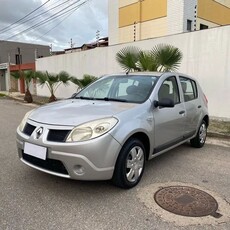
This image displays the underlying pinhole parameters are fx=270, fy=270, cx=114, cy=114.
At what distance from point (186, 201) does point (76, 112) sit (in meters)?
1.78

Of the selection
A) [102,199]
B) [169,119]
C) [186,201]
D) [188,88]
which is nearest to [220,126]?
[188,88]

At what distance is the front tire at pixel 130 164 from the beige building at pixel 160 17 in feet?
46.6

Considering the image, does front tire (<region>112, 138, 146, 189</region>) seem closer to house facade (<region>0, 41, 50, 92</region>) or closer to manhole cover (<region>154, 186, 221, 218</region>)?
manhole cover (<region>154, 186, 221, 218</region>)

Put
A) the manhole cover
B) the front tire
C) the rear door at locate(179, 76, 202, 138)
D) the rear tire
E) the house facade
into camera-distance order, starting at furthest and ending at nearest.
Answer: the house facade < the rear tire < the rear door at locate(179, 76, 202, 138) < the front tire < the manhole cover

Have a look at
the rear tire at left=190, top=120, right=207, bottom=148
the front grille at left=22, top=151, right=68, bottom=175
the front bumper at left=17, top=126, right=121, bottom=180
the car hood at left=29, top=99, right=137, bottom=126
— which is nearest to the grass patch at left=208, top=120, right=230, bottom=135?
the rear tire at left=190, top=120, right=207, bottom=148

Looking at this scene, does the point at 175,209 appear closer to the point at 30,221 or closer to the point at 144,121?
the point at 144,121

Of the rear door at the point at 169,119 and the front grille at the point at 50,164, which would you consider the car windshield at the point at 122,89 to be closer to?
the rear door at the point at 169,119

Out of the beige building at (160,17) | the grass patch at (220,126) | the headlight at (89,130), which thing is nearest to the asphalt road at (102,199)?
the headlight at (89,130)

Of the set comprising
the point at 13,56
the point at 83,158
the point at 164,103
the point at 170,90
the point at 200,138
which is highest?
the point at 13,56

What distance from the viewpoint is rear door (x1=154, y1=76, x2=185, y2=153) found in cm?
409

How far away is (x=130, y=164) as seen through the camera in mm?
3586

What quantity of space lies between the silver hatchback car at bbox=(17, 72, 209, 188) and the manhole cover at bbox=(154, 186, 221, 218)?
1.51ft

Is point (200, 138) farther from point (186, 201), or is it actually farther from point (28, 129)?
point (28, 129)

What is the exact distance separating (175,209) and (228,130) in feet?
16.9
